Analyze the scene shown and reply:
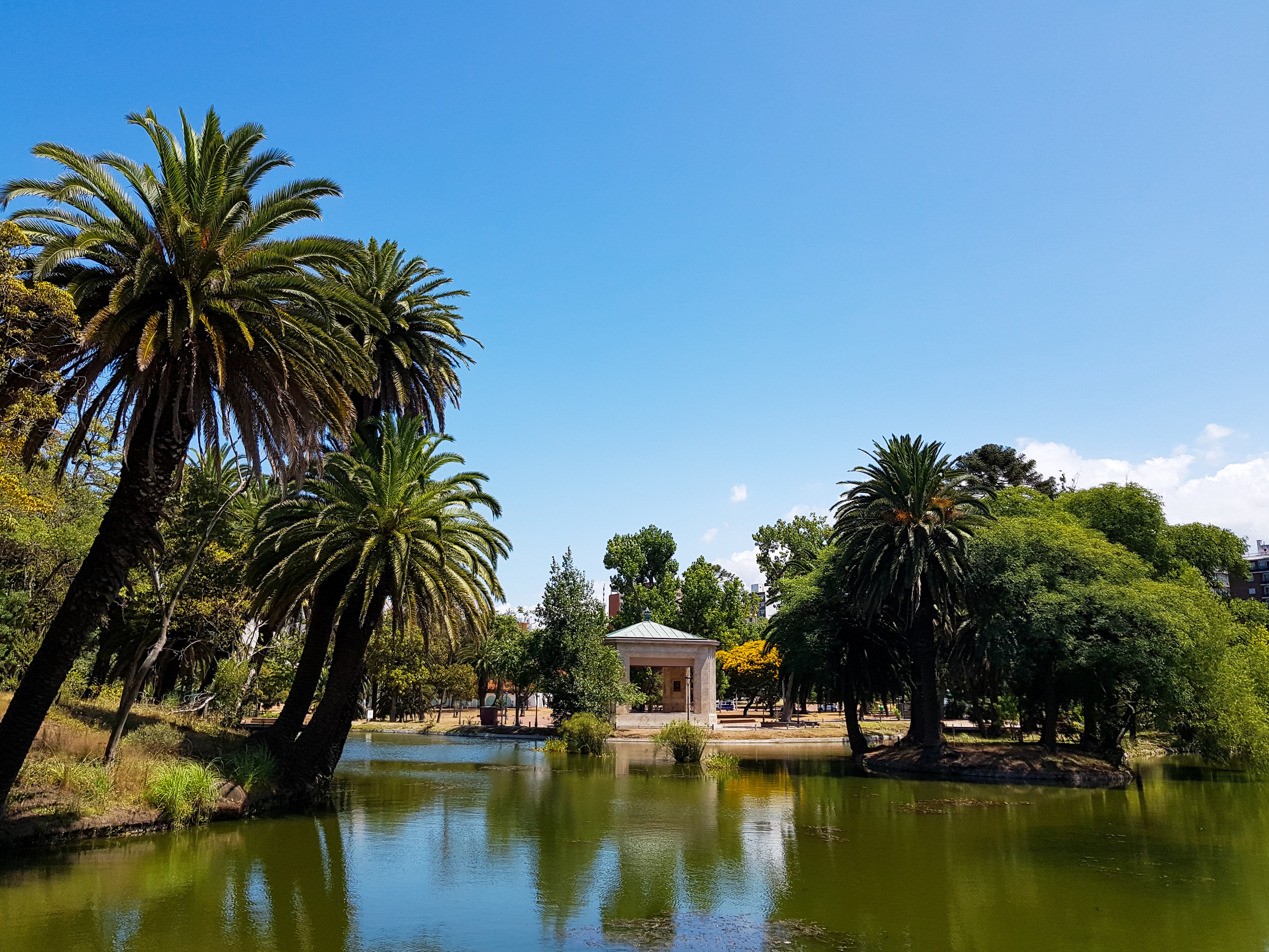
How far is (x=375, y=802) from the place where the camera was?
24516 mm

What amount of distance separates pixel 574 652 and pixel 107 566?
109 feet

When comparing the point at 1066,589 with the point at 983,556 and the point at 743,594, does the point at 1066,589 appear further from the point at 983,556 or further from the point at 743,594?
the point at 743,594

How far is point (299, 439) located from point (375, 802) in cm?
1189

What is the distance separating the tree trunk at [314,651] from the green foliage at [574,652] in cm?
2240

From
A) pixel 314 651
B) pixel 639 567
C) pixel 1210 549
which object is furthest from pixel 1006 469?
pixel 314 651

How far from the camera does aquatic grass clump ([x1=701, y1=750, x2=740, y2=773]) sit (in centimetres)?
3650

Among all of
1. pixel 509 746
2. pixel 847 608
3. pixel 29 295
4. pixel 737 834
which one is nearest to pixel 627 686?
pixel 509 746

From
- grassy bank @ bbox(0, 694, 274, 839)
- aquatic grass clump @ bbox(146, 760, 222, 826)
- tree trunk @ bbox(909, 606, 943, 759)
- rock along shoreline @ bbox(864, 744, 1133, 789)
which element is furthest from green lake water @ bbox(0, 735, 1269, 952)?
tree trunk @ bbox(909, 606, 943, 759)

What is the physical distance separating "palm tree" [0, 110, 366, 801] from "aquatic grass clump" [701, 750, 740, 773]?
25070 millimetres

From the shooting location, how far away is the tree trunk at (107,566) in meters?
14.6

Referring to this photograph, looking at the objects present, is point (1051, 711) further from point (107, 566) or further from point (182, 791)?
point (107, 566)

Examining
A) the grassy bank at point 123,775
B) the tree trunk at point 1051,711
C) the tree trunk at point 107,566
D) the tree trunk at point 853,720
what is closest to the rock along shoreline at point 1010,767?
the tree trunk at point 1051,711

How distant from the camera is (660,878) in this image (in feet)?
51.5

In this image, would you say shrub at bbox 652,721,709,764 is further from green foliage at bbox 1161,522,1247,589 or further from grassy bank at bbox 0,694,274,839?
green foliage at bbox 1161,522,1247,589
